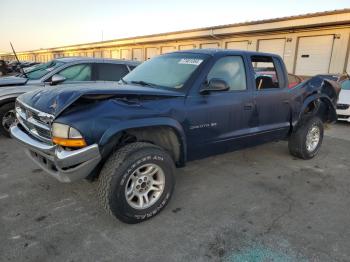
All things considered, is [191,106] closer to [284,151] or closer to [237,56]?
[237,56]

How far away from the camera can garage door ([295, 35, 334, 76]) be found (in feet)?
59.9

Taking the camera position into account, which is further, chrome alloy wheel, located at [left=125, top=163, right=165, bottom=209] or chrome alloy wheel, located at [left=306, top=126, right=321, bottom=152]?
chrome alloy wheel, located at [left=306, top=126, right=321, bottom=152]

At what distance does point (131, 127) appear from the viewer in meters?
2.81

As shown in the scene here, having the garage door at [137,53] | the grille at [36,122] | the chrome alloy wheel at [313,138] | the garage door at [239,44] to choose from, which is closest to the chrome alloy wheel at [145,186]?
the grille at [36,122]

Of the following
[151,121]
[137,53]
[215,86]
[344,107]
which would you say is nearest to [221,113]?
[215,86]

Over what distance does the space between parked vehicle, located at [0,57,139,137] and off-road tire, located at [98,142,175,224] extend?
334cm

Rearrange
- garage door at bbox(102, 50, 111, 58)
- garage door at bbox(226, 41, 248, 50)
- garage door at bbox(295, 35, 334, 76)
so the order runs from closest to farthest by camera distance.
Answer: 1. garage door at bbox(295, 35, 334, 76)
2. garage door at bbox(226, 41, 248, 50)
3. garage door at bbox(102, 50, 111, 58)

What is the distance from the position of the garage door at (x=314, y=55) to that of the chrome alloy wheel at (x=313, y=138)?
602 inches

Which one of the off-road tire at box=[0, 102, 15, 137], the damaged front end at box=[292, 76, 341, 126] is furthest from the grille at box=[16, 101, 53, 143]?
the damaged front end at box=[292, 76, 341, 126]

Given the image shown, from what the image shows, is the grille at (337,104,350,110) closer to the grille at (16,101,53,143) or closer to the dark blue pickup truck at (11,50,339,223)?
the dark blue pickup truck at (11,50,339,223)

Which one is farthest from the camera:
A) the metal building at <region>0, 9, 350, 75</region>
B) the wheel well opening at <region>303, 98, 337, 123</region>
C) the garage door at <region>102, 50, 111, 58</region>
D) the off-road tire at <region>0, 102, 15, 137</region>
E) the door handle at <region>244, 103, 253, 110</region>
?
the garage door at <region>102, 50, 111, 58</region>

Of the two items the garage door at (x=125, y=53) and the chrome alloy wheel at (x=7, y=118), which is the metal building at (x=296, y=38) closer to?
the garage door at (x=125, y=53)

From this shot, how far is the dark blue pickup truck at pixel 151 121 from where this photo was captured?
8.78 ft

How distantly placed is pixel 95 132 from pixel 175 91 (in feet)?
3.65
